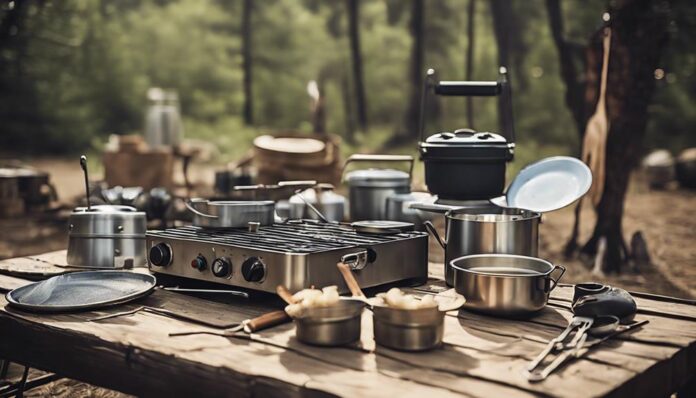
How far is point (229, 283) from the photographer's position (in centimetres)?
225

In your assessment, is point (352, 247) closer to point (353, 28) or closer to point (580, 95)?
point (580, 95)

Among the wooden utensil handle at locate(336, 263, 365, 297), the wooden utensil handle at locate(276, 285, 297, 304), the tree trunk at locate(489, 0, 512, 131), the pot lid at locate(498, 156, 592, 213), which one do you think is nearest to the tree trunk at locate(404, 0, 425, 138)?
the tree trunk at locate(489, 0, 512, 131)

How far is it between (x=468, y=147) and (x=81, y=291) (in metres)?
1.39

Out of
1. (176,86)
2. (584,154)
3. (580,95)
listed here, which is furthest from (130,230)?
(176,86)

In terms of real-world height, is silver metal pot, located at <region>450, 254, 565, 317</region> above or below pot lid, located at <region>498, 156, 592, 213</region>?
below

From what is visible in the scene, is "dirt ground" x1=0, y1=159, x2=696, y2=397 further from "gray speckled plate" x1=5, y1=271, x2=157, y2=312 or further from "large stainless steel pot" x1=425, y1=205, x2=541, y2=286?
"large stainless steel pot" x1=425, y1=205, x2=541, y2=286

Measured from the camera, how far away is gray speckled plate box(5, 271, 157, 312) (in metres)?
2.15

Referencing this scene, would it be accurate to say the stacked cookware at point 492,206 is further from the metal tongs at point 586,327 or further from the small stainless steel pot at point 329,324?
the small stainless steel pot at point 329,324

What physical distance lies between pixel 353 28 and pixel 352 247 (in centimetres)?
1807

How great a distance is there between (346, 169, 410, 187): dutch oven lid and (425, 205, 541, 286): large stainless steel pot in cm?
98

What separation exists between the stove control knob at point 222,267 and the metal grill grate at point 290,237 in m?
0.05

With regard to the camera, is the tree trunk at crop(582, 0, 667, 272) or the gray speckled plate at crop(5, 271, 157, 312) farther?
the tree trunk at crop(582, 0, 667, 272)

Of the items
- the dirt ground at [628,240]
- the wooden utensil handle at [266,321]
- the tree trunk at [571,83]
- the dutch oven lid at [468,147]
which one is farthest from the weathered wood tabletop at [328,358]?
the tree trunk at [571,83]

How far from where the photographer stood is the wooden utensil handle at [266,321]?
1949mm
